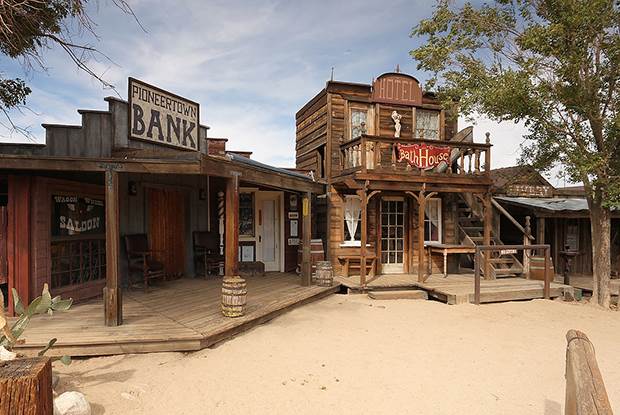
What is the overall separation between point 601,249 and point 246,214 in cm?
836

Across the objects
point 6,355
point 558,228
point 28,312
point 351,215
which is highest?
point 351,215

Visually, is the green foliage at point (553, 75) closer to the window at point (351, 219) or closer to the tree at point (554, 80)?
the tree at point (554, 80)

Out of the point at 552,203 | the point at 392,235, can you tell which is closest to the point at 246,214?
the point at 392,235

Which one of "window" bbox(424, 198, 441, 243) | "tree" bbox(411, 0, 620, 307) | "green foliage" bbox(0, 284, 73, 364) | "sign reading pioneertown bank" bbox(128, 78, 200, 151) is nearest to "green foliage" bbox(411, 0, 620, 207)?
"tree" bbox(411, 0, 620, 307)

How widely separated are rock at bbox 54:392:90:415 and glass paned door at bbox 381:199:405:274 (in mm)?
Answer: 8265

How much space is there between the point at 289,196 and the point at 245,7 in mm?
4542

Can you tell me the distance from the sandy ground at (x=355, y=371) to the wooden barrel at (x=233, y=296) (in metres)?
0.38

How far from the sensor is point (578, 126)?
841 centimetres

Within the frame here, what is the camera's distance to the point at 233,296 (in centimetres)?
556

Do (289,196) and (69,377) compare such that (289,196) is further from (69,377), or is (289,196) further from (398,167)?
(69,377)

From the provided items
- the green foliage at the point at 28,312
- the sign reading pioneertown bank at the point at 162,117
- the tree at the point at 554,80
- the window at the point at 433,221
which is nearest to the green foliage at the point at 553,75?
the tree at the point at 554,80

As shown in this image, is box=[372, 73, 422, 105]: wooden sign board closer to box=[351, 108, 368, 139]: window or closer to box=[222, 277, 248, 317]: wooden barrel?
box=[351, 108, 368, 139]: window

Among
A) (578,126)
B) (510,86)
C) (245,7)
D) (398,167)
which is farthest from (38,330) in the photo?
(578,126)

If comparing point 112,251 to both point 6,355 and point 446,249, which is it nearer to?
point 6,355
